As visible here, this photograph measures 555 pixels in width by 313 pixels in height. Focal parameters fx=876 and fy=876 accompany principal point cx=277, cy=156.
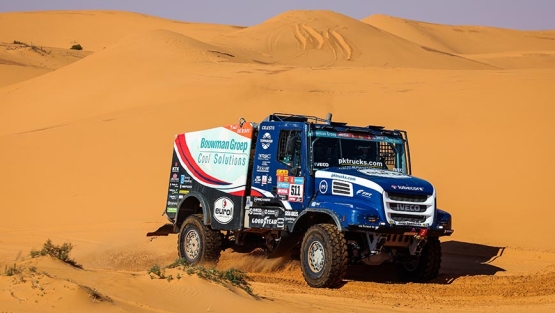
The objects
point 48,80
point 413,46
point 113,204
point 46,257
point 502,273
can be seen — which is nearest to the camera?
point 46,257

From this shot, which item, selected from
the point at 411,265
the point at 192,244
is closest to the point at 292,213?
the point at 411,265

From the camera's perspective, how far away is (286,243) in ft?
46.5

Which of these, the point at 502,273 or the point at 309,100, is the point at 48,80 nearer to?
the point at 309,100

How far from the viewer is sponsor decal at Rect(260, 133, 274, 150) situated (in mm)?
14180

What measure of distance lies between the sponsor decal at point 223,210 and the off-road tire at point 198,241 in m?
0.39

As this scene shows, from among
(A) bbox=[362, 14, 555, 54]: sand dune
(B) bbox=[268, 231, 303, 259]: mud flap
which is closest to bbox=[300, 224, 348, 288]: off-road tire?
(B) bbox=[268, 231, 303, 259]: mud flap

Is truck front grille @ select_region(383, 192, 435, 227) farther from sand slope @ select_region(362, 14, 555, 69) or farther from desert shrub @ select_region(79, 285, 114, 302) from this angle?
sand slope @ select_region(362, 14, 555, 69)

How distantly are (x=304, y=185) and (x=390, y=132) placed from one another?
1.87 m

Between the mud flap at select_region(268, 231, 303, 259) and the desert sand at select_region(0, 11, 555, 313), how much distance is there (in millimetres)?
521

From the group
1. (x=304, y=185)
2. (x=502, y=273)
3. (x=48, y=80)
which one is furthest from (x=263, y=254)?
(x=48, y=80)

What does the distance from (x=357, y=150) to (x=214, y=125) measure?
14815mm

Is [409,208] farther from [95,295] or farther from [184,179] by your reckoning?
[95,295]

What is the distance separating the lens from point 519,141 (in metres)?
23.2

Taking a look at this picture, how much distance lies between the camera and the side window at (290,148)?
1367 centimetres
